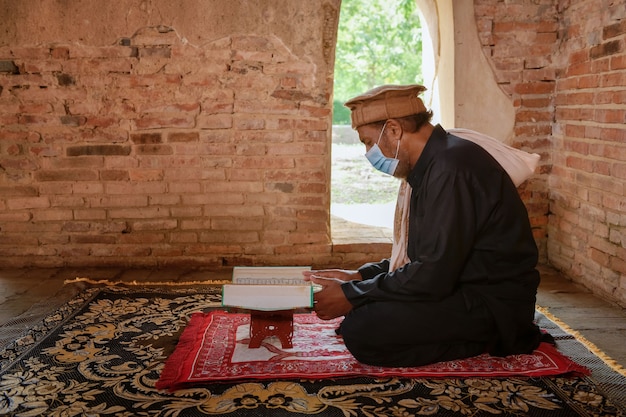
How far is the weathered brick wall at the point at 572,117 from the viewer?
3611 mm

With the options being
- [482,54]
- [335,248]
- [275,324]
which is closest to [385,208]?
[335,248]

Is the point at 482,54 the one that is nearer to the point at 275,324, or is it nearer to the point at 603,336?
the point at 603,336

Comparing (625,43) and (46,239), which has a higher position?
(625,43)

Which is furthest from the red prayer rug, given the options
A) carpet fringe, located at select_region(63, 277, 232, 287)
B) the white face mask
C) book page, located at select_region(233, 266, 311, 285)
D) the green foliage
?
the green foliage

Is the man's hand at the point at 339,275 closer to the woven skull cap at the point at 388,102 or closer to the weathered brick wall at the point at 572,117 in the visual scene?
the woven skull cap at the point at 388,102

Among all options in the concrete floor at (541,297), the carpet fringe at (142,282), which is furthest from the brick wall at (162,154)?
the carpet fringe at (142,282)

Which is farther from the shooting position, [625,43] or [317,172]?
[317,172]

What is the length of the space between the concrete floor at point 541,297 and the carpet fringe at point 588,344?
1.0 inches

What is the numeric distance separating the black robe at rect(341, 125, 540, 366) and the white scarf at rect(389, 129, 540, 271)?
7cm

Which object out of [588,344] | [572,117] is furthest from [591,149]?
[588,344]

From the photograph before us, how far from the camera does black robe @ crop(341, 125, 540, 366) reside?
248 cm

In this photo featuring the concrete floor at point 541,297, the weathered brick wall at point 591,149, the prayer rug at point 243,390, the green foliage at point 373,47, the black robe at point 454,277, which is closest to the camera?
the prayer rug at point 243,390

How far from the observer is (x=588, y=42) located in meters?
3.89

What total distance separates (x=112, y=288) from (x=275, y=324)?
153 cm
